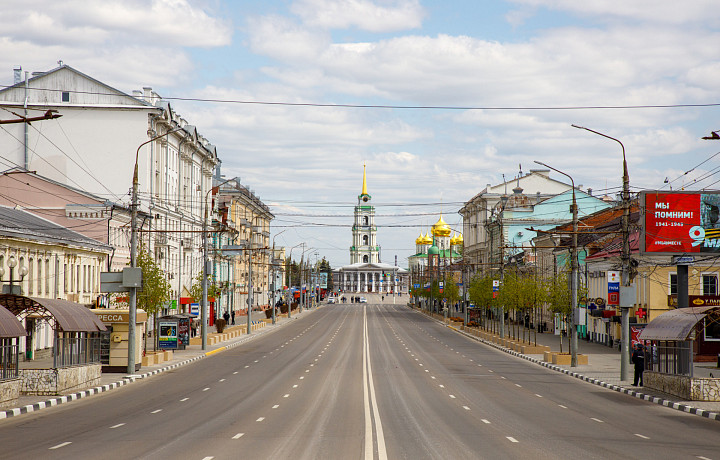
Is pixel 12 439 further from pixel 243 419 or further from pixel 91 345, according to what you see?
pixel 91 345

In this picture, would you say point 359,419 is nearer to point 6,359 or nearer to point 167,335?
point 6,359

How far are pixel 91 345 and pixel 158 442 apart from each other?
51.8 ft

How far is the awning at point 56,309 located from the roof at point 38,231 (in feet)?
34.2

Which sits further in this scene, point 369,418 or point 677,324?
point 677,324

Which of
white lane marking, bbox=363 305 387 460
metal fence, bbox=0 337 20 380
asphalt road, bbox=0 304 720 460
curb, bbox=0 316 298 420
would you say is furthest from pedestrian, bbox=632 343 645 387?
metal fence, bbox=0 337 20 380

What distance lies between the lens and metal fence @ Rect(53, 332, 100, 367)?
93.7 feet

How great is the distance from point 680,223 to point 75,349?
80.9ft

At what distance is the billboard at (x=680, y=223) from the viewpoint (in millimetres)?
36250

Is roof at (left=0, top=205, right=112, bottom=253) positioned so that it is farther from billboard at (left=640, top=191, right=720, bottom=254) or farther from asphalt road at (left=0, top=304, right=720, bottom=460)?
billboard at (left=640, top=191, right=720, bottom=254)

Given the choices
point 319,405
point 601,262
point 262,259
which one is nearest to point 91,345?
point 319,405

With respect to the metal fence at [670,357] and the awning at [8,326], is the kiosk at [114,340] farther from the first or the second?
the metal fence at [670,357]

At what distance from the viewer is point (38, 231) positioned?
44.6 meters

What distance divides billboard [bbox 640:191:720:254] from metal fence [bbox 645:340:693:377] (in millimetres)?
6260

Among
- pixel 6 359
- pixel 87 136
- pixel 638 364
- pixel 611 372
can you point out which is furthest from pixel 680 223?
pixel 87 136
